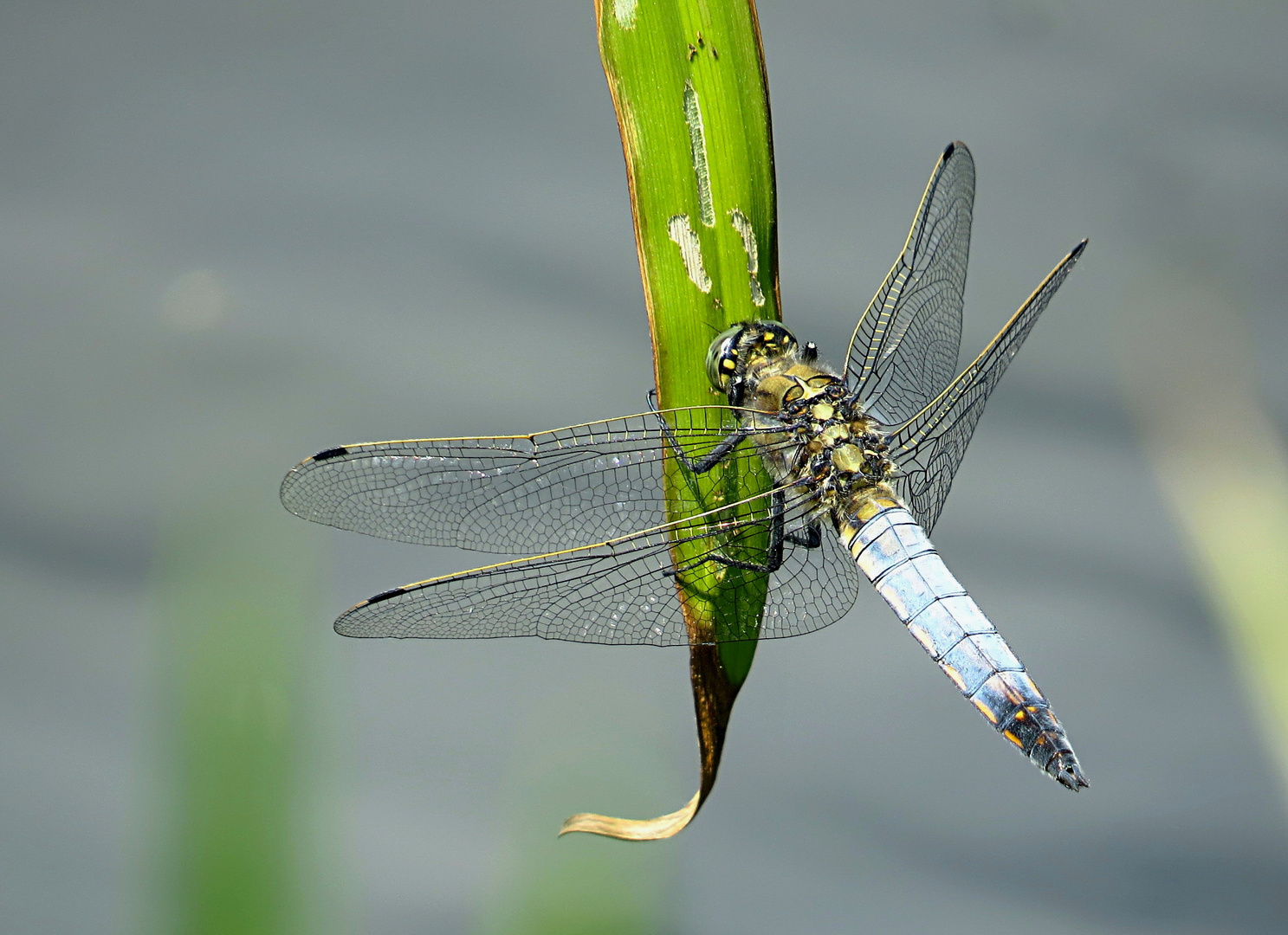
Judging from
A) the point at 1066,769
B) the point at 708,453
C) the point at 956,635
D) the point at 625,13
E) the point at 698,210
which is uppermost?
the point at 625,13

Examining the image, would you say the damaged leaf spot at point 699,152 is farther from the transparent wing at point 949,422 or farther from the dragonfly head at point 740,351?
the transparent wing at point 949,422

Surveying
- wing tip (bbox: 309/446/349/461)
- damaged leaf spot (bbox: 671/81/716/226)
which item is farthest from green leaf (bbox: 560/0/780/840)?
wing tip (bbox: 309/446/349/461)

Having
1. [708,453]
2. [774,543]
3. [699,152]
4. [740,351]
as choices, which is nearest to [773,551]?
[774,543]

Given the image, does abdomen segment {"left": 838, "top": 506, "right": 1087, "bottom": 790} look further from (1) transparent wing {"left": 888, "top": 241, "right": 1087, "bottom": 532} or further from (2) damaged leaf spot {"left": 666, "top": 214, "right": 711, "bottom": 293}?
(2) damaged leaf spot {"left": 666, "top": 214, "right": 711, "bottom": 293}

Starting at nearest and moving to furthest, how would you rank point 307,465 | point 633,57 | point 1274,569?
point 633,57 → point 307,465 → point 1274,569

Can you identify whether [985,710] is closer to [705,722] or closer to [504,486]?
[705,722]

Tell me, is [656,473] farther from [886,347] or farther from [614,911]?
[614,911]

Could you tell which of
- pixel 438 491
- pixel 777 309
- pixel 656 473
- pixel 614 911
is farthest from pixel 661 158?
pixel 614 911
